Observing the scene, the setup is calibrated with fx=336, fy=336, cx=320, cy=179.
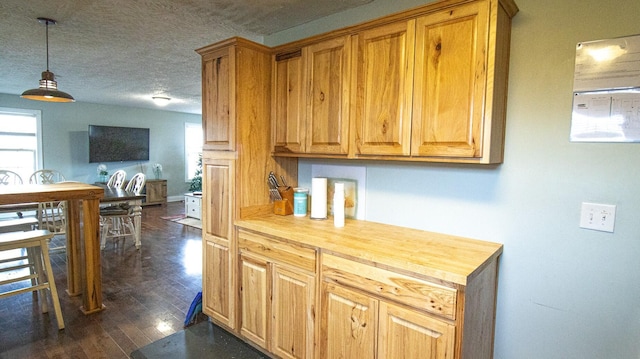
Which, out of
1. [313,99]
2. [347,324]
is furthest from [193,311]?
[313,99]

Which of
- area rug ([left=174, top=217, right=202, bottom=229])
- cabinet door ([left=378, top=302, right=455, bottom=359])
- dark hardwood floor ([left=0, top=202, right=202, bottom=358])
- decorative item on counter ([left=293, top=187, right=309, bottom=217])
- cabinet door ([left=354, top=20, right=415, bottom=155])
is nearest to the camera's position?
cabinet door ([left=378, top=302, right=455, bottom=359])

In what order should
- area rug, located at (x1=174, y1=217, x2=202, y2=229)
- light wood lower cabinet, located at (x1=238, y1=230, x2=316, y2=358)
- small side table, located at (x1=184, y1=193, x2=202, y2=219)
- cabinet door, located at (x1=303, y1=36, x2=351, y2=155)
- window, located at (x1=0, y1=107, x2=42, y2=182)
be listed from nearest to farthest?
light wood lower cabinet, located at (x1=238, y1=230, x2=316, y2=358)
cabinet door, located at (x1=303, y1=36, x2=351, y2=155)
area rug, located at (x1=174, y1=217, x2=202, y2=229)
window, located at (x1=0, y1=107, x2=42, y2=182)
small side table, located at (x1=184, y1=193, x2=202, y2=219)

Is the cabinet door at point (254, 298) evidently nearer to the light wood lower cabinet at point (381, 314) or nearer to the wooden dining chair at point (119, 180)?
the light wood lower cabinet at point (381, 314)

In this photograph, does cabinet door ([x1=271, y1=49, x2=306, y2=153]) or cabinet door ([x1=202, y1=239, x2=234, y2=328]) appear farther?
cabinet door ([x1=202, y1=239, x2=234, y2=328])

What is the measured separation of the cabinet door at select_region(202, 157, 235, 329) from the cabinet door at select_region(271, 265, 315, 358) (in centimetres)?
44

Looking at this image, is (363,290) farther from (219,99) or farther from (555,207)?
(219,99)

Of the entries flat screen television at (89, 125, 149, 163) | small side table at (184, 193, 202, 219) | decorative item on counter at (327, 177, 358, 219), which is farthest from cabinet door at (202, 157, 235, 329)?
flat screen television at (89, 125, 149, 163)

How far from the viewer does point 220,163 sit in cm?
233

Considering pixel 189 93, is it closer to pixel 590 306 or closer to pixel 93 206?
pixel 93 206

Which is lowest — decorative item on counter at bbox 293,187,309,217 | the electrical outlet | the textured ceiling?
decorative item on counter at bbox 293,187,309,217

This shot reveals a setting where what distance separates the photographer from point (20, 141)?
20.3 feet

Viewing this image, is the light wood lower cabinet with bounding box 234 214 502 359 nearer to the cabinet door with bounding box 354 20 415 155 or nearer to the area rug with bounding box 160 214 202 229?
the cabinet door with bounding box 354 20 415 155

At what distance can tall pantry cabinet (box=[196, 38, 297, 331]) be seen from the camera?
2219mm

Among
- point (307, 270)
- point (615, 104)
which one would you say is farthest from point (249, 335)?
point (615, 104)
